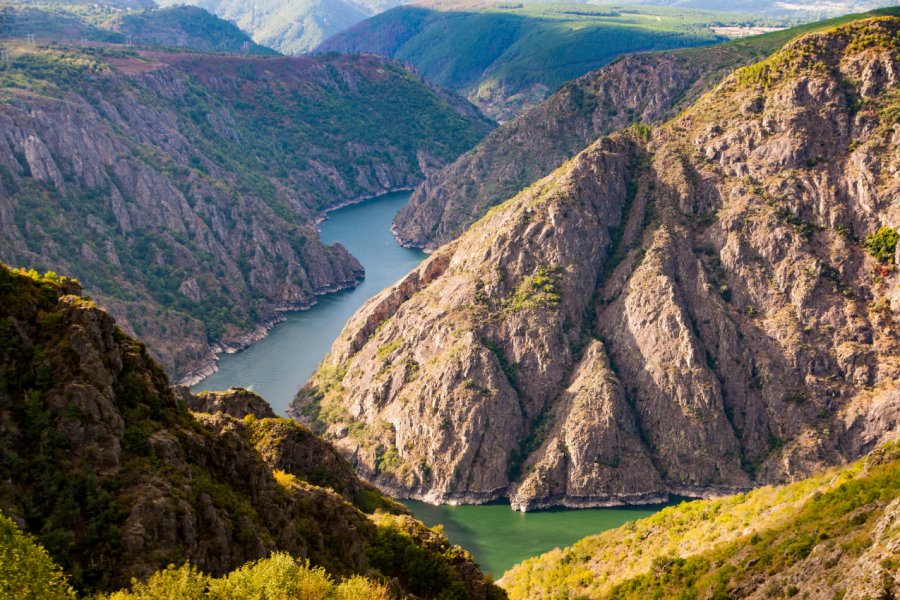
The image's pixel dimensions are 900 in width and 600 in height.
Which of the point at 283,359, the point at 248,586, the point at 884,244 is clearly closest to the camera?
the point at 248,586

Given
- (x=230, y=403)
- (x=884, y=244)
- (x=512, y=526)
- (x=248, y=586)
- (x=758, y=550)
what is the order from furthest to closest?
(x=884, y=244), (x=512, y=526), (x=230, y=403), (x=758, y=550), (x=248, y=586)

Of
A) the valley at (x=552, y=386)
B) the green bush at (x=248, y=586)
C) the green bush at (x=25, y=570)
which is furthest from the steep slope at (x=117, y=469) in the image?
the green bush at (x=25, y=570)

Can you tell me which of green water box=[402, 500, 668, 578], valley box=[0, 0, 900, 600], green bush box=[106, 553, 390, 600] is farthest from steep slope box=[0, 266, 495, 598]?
green water box=[402, 500, 668, 578]

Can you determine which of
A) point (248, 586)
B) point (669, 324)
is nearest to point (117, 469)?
point (248, 586)

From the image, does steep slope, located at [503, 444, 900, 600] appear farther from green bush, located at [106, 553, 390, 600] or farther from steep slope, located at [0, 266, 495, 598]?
green bush, located at [106, 553, 390, 600]

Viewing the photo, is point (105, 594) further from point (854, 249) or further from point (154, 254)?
point (154, 254)

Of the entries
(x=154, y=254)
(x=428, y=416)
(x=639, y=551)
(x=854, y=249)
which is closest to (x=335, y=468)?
(x=639, y=551)

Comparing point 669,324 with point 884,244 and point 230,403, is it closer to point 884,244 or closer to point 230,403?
point 884,244
